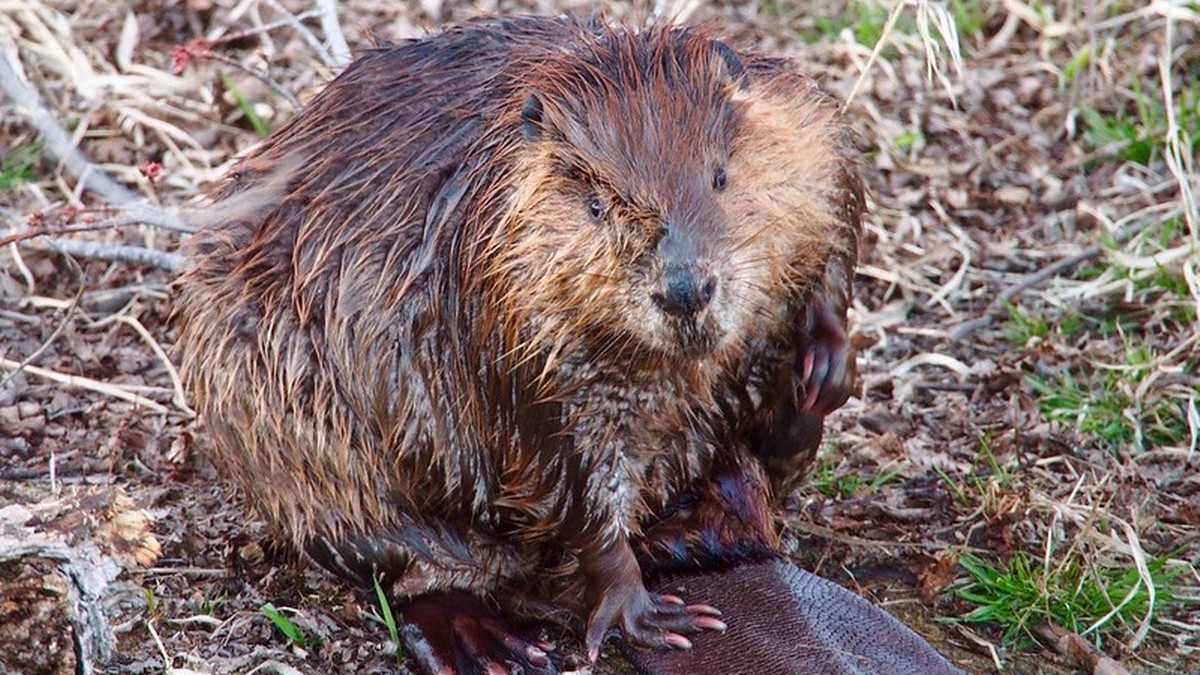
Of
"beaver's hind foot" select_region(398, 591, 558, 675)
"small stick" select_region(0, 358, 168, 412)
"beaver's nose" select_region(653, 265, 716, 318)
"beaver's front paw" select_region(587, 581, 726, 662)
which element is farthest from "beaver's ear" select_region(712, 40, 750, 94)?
"small stick" select_region(0, 358, 168, 412)

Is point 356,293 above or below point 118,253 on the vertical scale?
above

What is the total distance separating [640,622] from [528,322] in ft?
1.64

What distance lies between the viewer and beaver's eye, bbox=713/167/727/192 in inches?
86.7

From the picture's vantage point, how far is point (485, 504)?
8.36 feet

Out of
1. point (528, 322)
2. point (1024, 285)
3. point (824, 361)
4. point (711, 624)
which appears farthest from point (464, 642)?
point (1024, 285)

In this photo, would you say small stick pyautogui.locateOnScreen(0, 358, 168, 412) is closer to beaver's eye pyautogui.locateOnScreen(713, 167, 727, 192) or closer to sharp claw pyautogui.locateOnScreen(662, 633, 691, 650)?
sharp claw pyautogui.locateOnScreen(662, 633, 691, 650)

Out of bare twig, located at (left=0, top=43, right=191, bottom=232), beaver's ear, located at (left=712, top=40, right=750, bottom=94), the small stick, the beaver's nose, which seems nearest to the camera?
the beaver's nose

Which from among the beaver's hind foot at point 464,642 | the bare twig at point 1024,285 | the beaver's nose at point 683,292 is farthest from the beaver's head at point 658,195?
the bare twig at point 1024,285

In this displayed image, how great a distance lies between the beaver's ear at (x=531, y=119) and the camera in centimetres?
228

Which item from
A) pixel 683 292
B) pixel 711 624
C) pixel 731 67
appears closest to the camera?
pixel 683 292

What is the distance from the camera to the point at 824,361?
261 cm

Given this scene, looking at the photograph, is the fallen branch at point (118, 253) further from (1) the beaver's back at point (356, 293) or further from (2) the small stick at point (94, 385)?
(1) the beaver's back at point (356, 293)

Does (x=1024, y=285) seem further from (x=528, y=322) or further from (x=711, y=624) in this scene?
(x=528, y=322)

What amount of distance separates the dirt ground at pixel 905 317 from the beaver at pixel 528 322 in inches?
7.4
